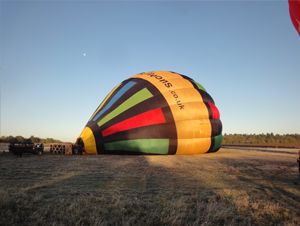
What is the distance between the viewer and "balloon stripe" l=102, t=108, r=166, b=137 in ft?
49.2

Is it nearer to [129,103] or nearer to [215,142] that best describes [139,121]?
[129,103]

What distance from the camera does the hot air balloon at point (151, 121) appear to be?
1507 centimetres

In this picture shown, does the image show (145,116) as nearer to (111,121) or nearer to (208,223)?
(111,121)

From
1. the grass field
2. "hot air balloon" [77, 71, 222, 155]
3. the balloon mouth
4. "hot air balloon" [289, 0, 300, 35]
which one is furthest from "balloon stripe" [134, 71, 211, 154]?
"hot air balloon" [289, 0, 300, 35]

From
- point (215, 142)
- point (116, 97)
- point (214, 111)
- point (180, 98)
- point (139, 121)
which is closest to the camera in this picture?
point (139, 121)

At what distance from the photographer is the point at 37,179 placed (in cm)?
745

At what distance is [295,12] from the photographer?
5.86 meters

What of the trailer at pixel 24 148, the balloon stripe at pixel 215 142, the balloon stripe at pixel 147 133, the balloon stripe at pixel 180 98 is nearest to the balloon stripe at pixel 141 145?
the balloon stripe at pixel 147 133

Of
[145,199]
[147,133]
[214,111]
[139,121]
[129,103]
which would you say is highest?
[129,103]

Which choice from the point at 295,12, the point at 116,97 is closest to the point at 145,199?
the point at 295,12

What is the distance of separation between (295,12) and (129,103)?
10629 millimetres

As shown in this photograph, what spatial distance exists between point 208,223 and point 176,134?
11.6 m

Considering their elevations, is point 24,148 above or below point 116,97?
below

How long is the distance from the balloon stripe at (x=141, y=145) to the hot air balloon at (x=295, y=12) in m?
9.99
